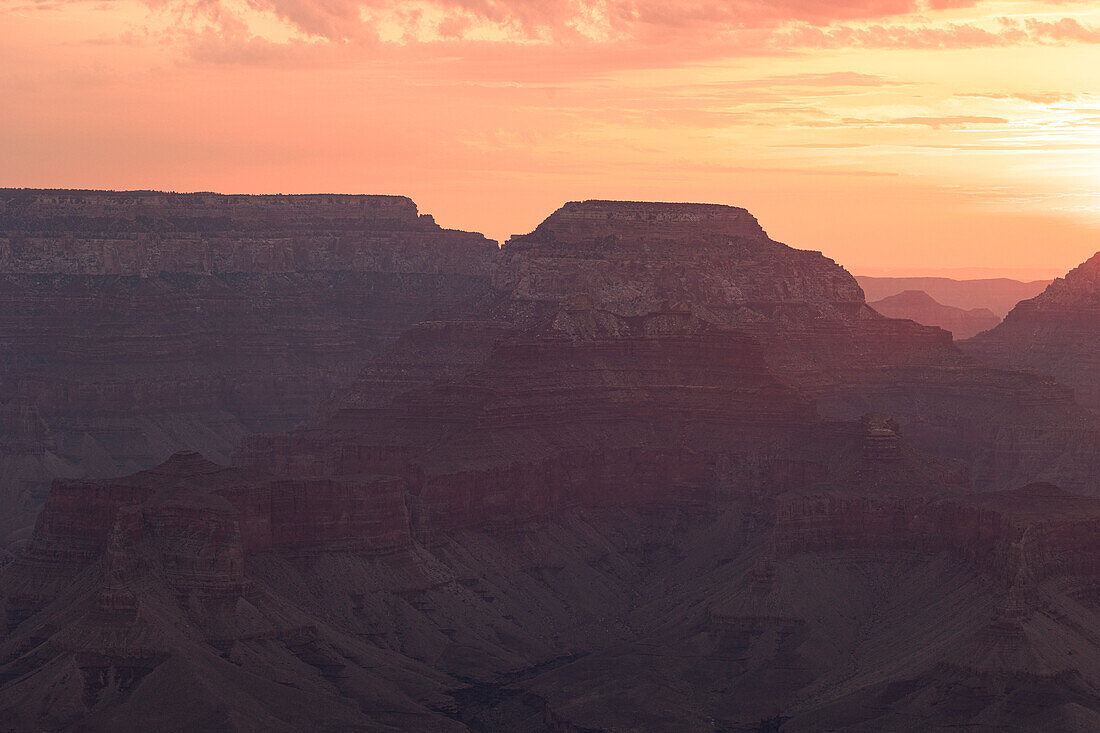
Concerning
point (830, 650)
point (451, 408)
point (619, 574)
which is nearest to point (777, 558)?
point (830, 650)

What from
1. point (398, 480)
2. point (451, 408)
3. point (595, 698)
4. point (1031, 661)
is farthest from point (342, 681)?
point (451, 408)

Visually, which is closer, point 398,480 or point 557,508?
point 398,480

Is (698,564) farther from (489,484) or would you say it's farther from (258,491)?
(258,491)

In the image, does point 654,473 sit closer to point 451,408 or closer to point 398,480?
point 451,408

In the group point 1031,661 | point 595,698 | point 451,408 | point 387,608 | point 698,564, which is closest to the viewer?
point 1031,661

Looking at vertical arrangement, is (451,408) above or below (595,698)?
above

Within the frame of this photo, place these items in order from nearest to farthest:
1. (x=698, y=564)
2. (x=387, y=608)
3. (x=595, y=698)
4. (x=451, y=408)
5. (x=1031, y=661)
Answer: (x=1031, y=661) < (x=595, y=698) < (x=387, y=608) < (x=698, y=564) < (x=451, y=408)
